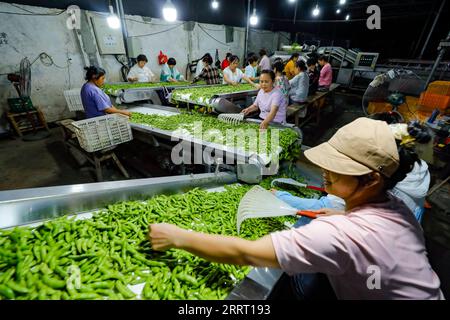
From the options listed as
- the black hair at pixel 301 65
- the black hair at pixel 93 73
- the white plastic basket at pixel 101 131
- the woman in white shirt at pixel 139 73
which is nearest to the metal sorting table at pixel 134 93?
the black hair at pixel 93 73

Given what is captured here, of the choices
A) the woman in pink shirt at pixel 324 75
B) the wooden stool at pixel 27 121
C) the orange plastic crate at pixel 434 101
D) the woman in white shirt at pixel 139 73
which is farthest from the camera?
the woman in pink shirt at pixel 324 75

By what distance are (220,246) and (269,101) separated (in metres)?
4.15

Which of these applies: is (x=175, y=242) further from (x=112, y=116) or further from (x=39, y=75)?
(x=39, y=75)

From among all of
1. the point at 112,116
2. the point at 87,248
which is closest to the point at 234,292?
the point at 87,248

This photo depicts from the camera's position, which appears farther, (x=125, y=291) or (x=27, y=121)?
(x=27, y=121)

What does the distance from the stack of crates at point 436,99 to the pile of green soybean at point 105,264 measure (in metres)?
6.48

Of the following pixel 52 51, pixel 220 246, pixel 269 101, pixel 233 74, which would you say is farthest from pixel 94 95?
pixel 52 51

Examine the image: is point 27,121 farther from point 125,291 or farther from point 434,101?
point 434,101

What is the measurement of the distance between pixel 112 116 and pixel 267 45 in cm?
1966

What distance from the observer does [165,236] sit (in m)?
1.53

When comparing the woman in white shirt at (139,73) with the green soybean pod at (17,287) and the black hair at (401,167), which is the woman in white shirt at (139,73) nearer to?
the green soybean pod at (17,287)

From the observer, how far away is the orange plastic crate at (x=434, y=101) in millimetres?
5391

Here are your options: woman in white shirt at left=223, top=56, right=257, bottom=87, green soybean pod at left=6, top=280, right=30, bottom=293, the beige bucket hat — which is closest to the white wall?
woman in white shirt at left=223, top=56, right=257, bottom=87

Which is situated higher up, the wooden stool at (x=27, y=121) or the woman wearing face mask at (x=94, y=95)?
the woman wearing face mask at (x=94, y=95)
